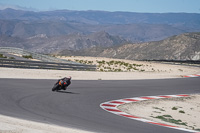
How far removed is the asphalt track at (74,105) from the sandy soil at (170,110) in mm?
1288

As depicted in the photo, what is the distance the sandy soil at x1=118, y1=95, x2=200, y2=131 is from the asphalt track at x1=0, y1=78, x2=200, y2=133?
1.29 meters

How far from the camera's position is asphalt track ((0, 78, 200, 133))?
38.3ft

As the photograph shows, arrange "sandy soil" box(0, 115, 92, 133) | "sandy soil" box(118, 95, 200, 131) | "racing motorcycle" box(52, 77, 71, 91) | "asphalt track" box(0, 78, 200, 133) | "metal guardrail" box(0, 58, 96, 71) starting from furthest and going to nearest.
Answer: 1. "metal guardrail" box(0, 58, 96, 71)
2. "racing motorcycle" box(52, 77, 71, 91)
3. "sandy soil" box(118, 95, 200, 131)
4. "asphalt track" box(0, 78, 200, 133)
5. "sandy soil" box(0, 115, 92, 133)

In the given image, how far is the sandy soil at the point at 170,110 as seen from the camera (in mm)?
14297

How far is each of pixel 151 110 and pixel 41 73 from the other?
13693mm

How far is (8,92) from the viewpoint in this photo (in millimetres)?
17172

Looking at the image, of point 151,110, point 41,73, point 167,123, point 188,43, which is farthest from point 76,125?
point 188,43

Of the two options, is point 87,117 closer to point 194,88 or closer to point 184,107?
point 184,107

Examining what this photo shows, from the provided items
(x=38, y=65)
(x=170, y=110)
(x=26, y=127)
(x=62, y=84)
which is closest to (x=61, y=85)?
(x=62, y=84)

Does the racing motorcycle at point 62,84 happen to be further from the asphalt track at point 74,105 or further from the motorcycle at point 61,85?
the asphalt track at point 74,105

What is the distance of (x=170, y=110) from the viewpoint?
17.1m

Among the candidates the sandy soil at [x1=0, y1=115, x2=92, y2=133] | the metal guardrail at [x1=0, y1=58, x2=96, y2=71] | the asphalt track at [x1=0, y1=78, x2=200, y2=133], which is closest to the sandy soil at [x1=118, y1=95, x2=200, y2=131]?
the asphalt track at [x1=0, y1=78, x2=200, y2=133]

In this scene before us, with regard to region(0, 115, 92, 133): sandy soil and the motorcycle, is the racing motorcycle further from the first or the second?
region(0, 115, 92, 133): sandy soil

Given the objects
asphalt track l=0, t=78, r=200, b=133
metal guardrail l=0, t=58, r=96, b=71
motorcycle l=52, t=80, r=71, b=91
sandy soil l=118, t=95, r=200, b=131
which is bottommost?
sandy soil l=118, t=95, r=200, b=131
